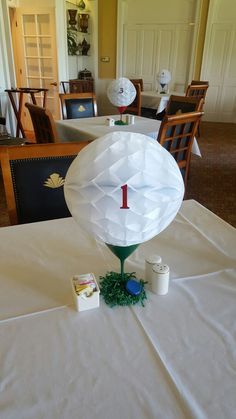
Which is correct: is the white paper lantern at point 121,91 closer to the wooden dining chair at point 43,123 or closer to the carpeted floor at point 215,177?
the wooden dining chair at point 43,123

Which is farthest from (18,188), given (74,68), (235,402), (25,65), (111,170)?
(74,68)

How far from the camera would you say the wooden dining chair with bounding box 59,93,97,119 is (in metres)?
3.32

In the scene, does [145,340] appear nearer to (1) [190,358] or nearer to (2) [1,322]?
(1) [190,358]

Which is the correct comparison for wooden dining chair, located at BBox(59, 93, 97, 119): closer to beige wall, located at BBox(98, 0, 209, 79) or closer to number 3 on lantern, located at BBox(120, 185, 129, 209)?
number 3 on lantern, located at BBox(120, 185, 129, 209)

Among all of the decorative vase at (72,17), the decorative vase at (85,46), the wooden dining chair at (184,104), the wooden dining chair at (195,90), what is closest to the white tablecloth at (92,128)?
the wooden dining chair at (184,104)

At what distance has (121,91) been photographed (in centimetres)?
255

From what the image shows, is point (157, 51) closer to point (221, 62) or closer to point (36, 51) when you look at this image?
point (221, 62)

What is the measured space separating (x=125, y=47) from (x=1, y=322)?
276 inches

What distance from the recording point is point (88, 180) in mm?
608

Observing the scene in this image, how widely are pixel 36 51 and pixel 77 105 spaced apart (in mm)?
2559

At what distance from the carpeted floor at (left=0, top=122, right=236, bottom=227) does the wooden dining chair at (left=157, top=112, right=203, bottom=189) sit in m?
0.57

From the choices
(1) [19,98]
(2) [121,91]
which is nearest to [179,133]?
(2) [121,91]

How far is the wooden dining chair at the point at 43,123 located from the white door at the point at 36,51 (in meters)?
2.95

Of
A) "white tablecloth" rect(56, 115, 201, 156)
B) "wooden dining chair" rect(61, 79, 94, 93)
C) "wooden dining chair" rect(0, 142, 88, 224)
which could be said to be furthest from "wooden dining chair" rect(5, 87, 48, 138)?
"wooden dining chair" rect(0, 142, 88, 224)
